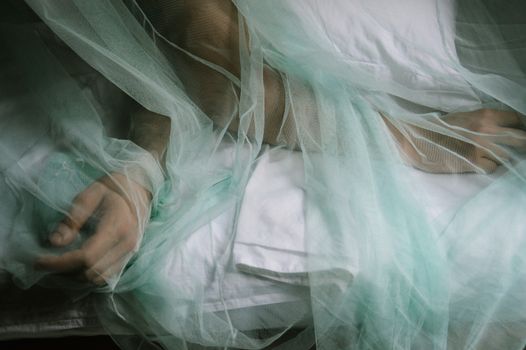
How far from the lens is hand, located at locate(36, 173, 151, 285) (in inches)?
24.7

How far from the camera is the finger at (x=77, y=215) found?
2.07 feet

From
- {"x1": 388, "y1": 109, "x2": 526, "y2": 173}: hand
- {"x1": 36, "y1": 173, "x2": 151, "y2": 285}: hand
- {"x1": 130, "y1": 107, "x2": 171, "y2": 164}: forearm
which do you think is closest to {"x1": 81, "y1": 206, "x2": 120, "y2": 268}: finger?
{"x1": 36, "y1": 173, "x2": 151, "y2": 285}: hand

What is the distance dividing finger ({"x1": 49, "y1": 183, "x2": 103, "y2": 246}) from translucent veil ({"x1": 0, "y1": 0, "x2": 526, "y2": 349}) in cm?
1

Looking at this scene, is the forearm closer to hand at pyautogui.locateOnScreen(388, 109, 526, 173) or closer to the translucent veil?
the translucent veil

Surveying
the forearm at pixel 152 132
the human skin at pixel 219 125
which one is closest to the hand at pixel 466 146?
the human skin at pixel 219 125

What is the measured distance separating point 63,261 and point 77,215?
6 cm

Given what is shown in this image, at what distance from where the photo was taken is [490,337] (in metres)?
0.64

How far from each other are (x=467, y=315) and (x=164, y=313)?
1.23ft

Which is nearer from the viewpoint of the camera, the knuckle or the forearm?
the knuckle

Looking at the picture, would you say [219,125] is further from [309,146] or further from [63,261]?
[63,261]

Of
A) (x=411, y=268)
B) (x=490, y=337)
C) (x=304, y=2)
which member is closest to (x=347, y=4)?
(x=304, y=2)

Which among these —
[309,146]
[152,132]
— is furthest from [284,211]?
[152,132]

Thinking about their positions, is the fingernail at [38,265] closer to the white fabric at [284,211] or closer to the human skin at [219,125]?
the human skin at [219,125]

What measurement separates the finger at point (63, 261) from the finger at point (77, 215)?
2 centimetres
